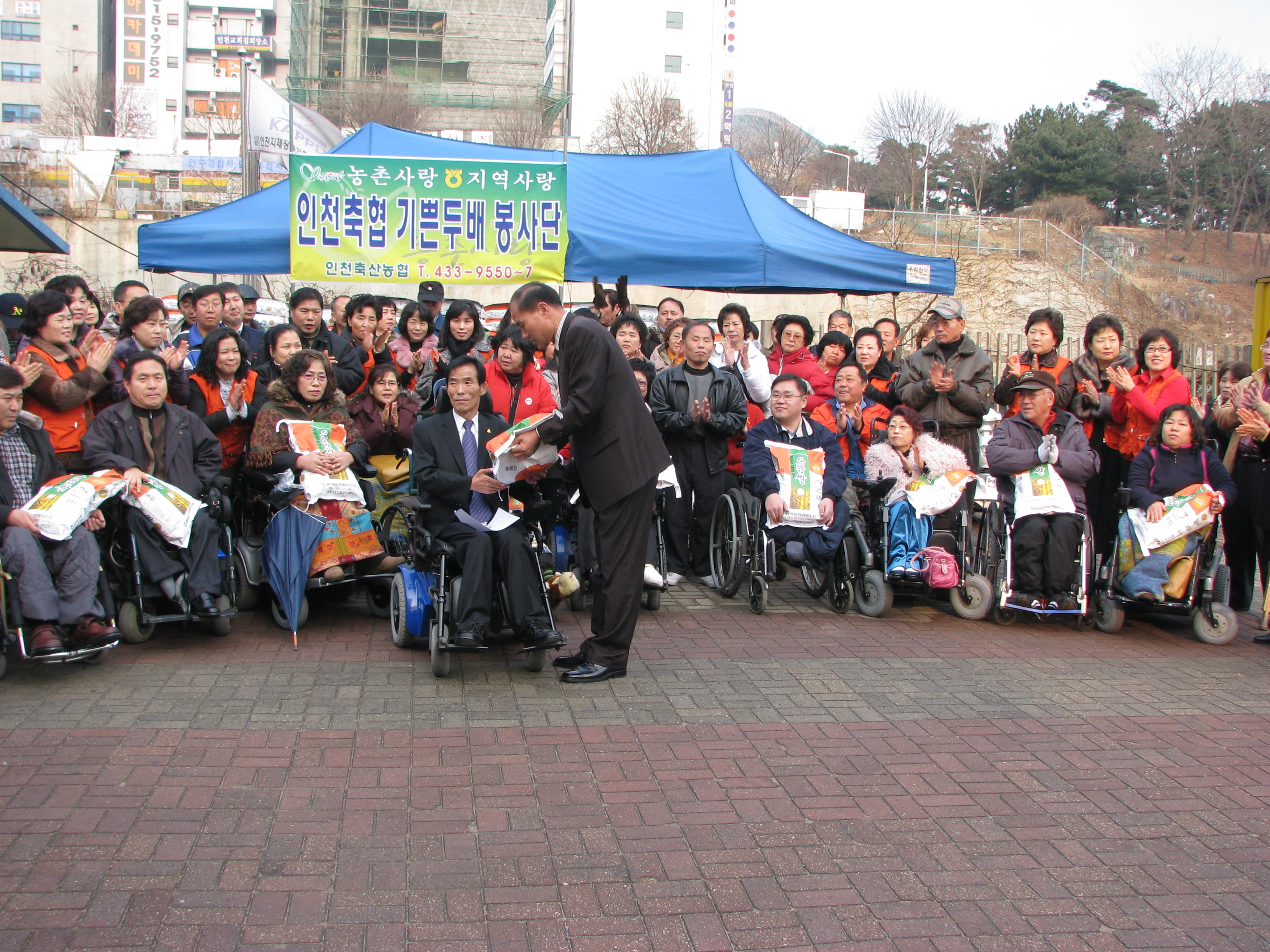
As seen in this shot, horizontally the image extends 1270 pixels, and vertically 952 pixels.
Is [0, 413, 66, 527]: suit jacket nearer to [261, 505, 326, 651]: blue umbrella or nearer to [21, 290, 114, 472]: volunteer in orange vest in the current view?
[21, 290, 114, 472]: volunteer in orange vest

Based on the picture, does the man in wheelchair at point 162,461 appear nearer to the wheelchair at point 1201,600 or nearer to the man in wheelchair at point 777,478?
the man in wheelchair at point 777,478

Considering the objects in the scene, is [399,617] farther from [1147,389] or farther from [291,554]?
[1147,389]

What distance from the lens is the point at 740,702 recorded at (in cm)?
521

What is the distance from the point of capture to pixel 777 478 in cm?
709

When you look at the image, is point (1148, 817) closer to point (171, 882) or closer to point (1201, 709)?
point (1201, 709)

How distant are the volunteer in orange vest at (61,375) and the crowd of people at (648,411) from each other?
13mm

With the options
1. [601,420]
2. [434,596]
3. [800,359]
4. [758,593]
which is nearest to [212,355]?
[434,596]

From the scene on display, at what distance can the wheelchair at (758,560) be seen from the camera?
708 cm

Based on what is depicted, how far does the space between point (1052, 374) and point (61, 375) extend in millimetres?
6358

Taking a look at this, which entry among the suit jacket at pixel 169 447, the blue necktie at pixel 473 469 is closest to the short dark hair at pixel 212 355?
the suit jacket at pixel 169 447

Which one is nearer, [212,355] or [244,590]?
[244,590]

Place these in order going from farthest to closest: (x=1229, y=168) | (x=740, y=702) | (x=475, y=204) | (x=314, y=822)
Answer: (x=1229, y=168) < (x=475, y=204) < (x=740, y=702) < (x=314, y=822)

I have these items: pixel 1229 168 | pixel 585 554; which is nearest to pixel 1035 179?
pixel 1229 168

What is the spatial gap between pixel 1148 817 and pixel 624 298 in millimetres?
6297
